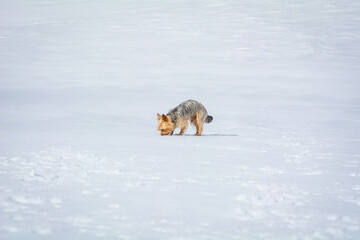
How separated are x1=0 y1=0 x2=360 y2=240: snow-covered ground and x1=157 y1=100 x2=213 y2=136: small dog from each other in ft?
0.83

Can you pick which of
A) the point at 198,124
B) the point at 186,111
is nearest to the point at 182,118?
the point at 186,111

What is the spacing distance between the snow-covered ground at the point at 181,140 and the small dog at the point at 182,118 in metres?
0.25

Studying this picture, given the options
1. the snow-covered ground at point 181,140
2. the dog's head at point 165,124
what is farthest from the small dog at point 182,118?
the snow-covered ground at point 181,140

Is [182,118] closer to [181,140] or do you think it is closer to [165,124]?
[165,124]

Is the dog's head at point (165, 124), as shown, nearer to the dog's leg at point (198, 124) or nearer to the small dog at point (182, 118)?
the small dog at point (182, 118)

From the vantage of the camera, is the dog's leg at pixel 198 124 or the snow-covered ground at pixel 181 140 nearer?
the snow-covered ground at pixel 181 140

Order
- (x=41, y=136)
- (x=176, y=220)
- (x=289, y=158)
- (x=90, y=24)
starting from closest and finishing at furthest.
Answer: (x=176, y=220) → (x=289, y=158) → (x=41, y=136) → (x=90, y=24)

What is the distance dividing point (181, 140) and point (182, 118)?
2.36ft

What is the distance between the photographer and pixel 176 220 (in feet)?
15.9

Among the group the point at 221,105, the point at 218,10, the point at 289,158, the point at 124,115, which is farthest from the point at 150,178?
the point at 218,10

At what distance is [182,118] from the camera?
1004cm

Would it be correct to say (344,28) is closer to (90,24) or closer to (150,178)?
(90,24)

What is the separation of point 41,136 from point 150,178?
3.57 m

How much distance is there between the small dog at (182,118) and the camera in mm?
9844
